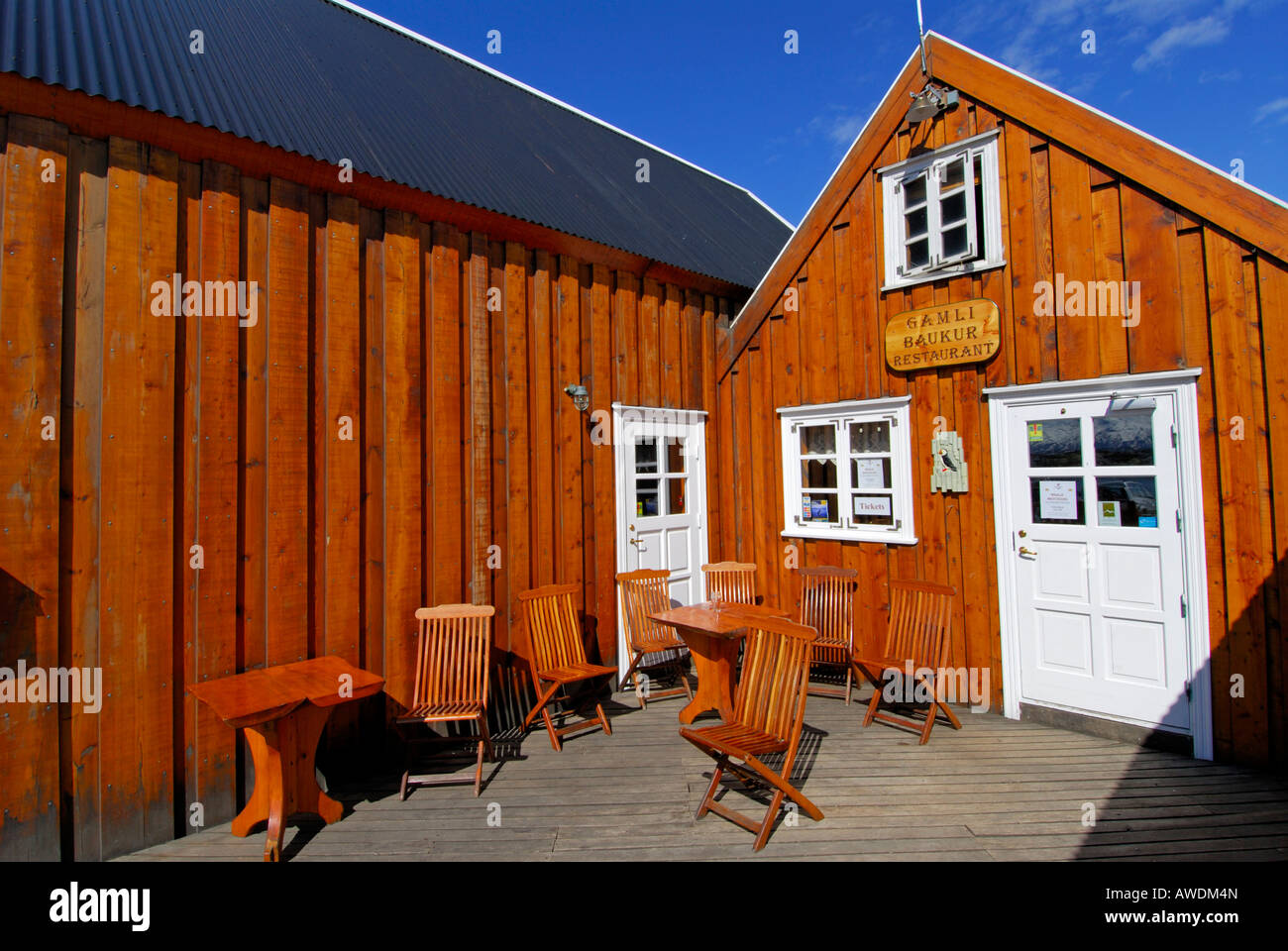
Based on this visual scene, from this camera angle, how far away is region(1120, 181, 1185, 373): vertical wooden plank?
434 centimetres

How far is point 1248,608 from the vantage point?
4.05 metres

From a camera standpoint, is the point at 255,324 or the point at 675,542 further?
the point at 675,542

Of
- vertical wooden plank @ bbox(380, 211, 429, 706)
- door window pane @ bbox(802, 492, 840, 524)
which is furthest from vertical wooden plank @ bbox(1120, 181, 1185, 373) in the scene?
vertical wooden plank @ bbox(380, 211, 429, 706)

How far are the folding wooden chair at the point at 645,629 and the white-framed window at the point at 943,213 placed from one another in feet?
11.4

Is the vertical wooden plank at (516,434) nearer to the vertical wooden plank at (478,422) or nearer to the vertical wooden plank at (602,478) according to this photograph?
the vertical wooden plank at (478,422)

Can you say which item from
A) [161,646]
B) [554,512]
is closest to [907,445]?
[554,512]

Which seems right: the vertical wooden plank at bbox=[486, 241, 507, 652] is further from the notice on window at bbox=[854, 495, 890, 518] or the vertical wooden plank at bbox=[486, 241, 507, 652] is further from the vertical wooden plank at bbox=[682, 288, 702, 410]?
the notice on window at bbox=[854, 495, 890, 518]

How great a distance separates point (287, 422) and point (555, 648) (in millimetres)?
2556

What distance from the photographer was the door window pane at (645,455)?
629 cm

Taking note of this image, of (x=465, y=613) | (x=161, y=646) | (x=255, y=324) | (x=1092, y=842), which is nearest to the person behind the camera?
(x=1092, y=842)

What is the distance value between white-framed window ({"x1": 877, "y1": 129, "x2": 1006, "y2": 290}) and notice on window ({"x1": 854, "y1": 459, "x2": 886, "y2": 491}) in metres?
1.59

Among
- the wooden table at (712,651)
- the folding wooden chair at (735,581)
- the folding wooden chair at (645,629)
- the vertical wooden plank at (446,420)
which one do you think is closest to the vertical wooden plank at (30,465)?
the vertical wooden plank at (446,420)

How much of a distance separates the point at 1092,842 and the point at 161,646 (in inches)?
196

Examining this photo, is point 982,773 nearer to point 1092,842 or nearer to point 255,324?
point 1092,842
